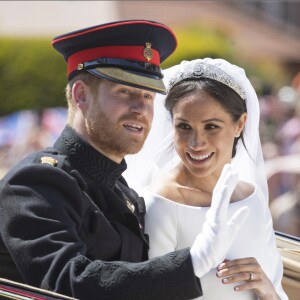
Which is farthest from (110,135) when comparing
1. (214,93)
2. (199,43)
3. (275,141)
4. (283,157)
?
(199,43)

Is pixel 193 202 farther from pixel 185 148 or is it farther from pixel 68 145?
pixel 68 145

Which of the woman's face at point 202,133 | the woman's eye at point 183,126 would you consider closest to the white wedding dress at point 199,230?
the woman's face at point 202,133

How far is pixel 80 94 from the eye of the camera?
296 centimetres

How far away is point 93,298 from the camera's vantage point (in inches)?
99.5

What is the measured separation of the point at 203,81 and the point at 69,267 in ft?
3.15

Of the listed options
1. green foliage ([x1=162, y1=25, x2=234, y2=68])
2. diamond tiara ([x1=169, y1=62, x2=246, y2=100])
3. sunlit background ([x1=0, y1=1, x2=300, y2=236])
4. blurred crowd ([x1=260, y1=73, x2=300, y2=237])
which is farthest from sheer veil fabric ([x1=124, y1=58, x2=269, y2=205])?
green foliage ([x1=162, y1=25, x2=234, y2=68])

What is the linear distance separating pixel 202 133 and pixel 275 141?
672 centimetres

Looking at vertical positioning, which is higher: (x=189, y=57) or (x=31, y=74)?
(x=189, y=57)

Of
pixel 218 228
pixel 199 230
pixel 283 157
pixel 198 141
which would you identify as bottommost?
pixel 218 228

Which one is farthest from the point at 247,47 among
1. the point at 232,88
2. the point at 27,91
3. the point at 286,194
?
the point at 232,88

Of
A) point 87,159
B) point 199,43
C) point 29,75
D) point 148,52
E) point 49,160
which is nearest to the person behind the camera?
point 49,160

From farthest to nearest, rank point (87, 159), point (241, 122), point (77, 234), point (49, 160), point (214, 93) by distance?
point (241, 122) < point (214, 93) < point (87, 159) < point (49, 160) < point (77, 234)

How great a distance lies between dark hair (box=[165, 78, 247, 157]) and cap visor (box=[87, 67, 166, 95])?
0.83 feet

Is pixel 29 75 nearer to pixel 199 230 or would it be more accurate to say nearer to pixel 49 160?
pixel 199 230
